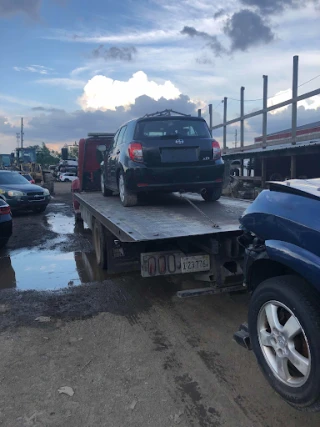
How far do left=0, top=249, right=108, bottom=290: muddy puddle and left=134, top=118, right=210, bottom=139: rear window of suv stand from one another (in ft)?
7.80

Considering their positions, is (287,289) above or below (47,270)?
above

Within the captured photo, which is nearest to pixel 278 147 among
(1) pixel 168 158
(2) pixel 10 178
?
(1) pixel 168 158

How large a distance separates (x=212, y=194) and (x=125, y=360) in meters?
4.00

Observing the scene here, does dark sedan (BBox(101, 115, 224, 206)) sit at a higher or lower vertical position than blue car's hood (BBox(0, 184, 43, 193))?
higher

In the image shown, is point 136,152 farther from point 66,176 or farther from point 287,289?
point 66,176

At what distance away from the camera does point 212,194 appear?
700 centimetres

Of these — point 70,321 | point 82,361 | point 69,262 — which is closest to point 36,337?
point 70,321

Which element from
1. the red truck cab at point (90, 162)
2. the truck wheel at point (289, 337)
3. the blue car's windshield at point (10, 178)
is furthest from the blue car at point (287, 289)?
the blue car's windshield at point (10, 178)

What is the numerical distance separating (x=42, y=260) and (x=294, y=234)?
6097mm

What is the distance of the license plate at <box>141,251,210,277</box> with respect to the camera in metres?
4.50

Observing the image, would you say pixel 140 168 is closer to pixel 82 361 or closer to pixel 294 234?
pixel 82 361

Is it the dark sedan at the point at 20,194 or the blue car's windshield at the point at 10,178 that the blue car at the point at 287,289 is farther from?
the blue car's windshield at the point at 10,178

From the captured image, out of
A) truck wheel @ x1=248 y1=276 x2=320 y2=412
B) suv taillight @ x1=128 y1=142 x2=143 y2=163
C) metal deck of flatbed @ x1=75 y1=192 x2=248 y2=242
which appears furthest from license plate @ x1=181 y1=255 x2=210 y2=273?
suv taillight @ x1=128 y1=142 x2=143 y2=163

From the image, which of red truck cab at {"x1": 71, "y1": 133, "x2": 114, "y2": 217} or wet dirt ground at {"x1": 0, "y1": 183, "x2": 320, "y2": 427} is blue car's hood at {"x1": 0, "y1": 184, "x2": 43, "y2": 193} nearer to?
red truck cab at {"x1": 71, "y1": 133, "x2": 114, "y2": 217}
